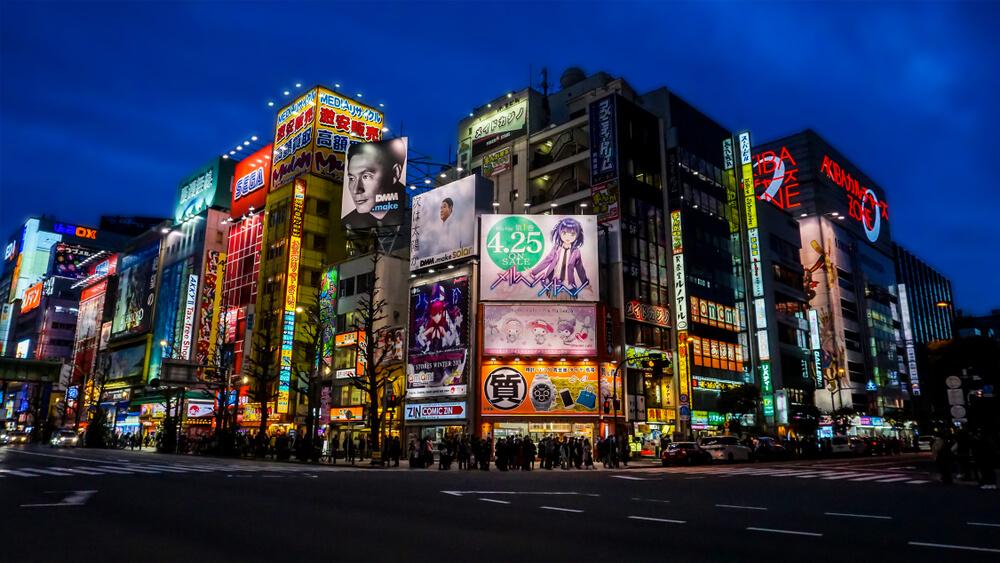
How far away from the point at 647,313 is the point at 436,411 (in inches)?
751

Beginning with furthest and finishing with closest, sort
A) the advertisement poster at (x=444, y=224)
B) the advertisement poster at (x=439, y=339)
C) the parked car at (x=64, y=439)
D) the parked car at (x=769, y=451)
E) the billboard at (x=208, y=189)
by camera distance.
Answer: the billboard at (x=208, y=189), the parked car at (x=64, y=439), the advertisement poster at (x=444, y=224), the advertisement poster at (x=439, y=339), the parked car at (x=769, y=451)

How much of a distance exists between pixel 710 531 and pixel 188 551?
7.07m

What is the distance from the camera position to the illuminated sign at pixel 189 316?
249ft

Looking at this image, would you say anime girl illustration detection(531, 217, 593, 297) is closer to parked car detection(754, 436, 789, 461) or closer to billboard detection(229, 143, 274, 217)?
parked car detection(754, 436, 789, 461)

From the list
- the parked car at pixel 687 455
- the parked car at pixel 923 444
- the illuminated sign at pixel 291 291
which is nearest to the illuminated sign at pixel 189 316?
the illuminated sign at pixel 291 291

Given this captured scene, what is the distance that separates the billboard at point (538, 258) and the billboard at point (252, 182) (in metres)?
37.7

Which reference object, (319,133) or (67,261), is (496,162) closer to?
(319,133)

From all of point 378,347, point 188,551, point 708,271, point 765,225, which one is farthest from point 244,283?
point 188,551

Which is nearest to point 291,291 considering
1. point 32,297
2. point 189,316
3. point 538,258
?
point 189,316

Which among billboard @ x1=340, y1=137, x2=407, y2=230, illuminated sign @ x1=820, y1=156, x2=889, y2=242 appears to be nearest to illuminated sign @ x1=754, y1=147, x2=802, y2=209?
illuminated sign @ x1=820, y1=156, x2=889, y2=242

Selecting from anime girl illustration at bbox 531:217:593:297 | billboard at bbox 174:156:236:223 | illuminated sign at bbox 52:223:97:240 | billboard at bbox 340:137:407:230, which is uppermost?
illuminated sign at bbox 52:223:97:240

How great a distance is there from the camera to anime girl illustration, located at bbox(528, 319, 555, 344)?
4825 centimetres

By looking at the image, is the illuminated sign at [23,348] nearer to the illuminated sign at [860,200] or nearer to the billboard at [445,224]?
the billboard at [445,224]

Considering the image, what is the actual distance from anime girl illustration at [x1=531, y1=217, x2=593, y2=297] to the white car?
14.8 m
